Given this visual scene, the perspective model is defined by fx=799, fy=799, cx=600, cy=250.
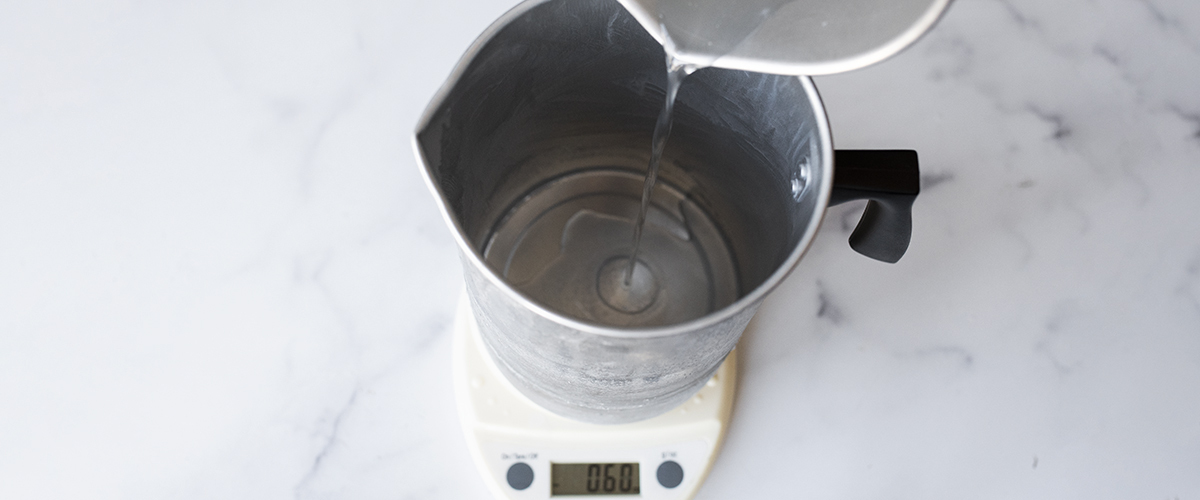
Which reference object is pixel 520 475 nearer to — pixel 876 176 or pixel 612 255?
pixel 612 255

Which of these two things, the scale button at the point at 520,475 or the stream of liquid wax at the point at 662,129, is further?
the scale button at the point at 520,475

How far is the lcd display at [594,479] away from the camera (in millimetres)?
573

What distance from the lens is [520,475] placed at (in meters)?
0.57

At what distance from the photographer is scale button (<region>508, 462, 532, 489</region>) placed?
570 millimetres

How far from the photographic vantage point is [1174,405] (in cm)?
63

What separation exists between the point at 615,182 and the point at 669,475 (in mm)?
246

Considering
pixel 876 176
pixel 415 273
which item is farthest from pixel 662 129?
pixel 415 273

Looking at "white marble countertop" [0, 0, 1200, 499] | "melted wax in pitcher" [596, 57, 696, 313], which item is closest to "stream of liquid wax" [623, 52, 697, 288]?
"melted wax in pitcher" [596, 57, 696, 313]

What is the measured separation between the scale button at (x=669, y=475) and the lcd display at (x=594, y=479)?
0.06 ft

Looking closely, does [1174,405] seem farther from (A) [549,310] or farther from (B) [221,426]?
(B) [221,426]

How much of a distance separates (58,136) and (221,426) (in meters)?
0.29

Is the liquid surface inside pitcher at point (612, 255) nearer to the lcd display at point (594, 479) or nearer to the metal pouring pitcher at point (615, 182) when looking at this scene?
the metal pouring pitcher at point (615, 182)

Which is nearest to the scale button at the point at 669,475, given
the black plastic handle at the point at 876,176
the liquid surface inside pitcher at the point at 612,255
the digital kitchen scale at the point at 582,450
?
the digital kitchen scale at the point at 582,450

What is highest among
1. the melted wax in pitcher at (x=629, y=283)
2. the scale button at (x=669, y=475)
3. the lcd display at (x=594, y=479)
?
the melted wax in pitcher at (x=629, y=283)
